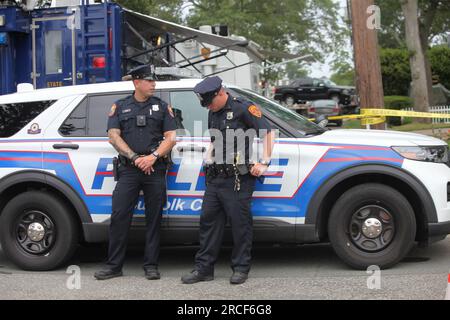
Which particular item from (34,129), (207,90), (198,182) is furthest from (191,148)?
(34,129)

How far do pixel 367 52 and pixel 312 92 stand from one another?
2794 cm

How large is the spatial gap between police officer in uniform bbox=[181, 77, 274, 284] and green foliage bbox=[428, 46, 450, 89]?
28578mm

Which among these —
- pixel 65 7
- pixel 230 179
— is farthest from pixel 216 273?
pixel 65 7

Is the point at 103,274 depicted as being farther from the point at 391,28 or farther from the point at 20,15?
the point at 391,28

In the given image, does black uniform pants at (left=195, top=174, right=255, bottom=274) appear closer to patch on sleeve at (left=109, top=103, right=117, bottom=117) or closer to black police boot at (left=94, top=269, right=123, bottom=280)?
black police boot at (left=94, top=269, right=123, bottom=280)

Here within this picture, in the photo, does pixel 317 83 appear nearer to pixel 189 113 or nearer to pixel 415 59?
pixel 415 59

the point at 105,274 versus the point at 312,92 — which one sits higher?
→ the point at 312,92

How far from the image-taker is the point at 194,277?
553 cm

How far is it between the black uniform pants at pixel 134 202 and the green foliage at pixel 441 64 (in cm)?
2886

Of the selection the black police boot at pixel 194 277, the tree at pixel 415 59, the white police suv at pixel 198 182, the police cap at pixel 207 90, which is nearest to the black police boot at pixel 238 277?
the black police boot at pixel 194 277

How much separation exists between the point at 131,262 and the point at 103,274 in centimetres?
76

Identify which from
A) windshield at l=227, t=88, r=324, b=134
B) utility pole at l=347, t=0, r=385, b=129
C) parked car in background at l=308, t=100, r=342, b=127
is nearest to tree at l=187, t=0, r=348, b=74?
parked car in background at l=308, t=100, r=342, b=127

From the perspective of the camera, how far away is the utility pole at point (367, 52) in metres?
9.48

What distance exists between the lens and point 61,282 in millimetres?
5680
